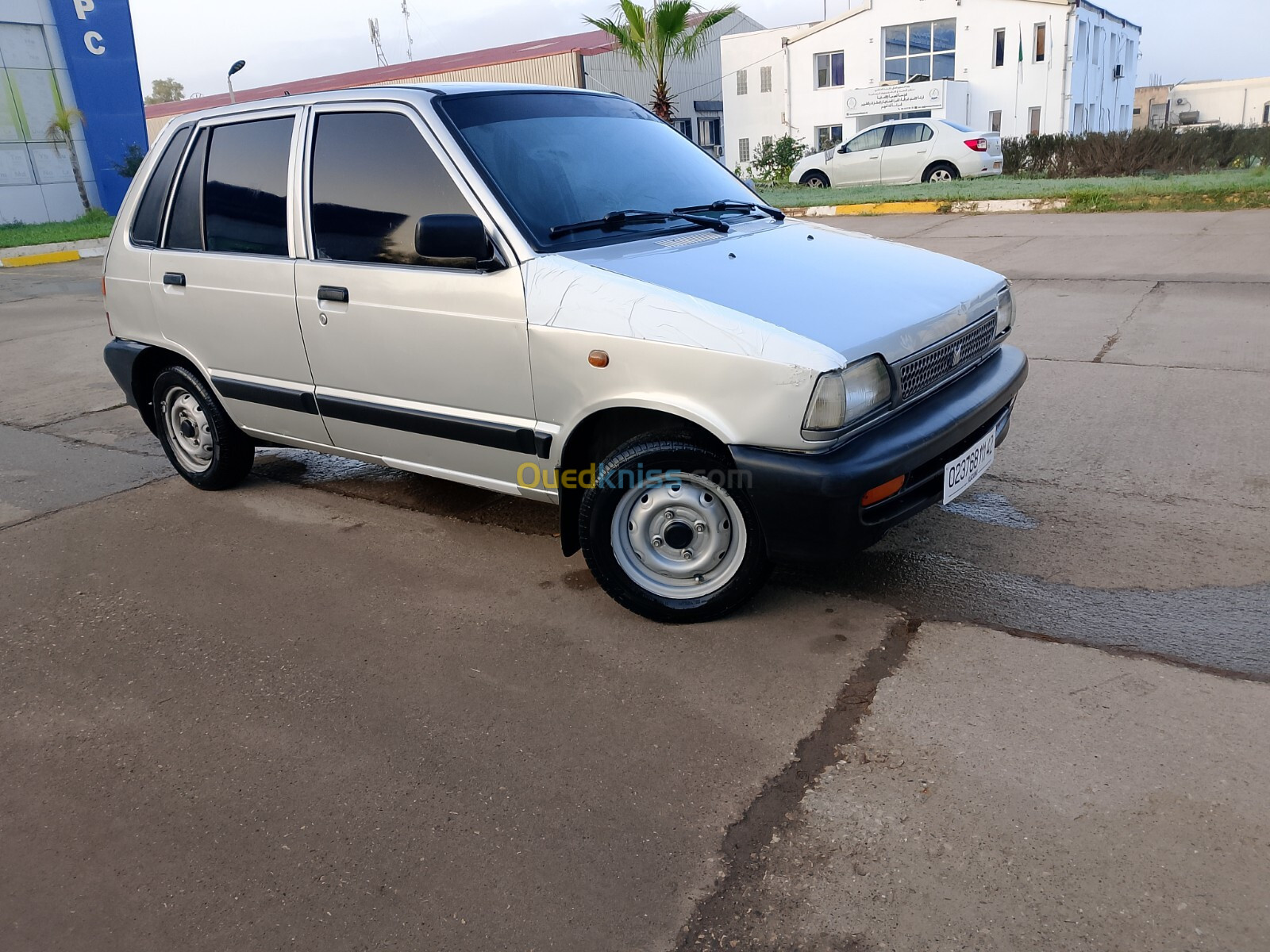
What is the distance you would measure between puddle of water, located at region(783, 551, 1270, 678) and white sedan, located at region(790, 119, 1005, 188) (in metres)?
18.8

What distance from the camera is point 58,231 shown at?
71.8 feet

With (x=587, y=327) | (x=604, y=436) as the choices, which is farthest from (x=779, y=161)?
(x=587, y=327)

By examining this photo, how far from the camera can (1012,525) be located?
4.16 meters

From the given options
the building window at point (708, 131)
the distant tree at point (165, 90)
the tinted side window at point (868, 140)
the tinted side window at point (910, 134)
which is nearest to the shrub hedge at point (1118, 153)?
the tinted side window at point (910, 134)

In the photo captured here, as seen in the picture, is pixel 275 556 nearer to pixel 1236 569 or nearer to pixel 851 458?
pixel 851 458

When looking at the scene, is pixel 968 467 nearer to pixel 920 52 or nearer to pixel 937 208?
pixel 937 208

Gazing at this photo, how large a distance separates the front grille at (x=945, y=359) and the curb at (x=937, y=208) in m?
11.4

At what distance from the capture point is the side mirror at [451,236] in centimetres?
336

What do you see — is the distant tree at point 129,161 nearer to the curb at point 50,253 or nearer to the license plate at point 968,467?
the curb at point 50,253

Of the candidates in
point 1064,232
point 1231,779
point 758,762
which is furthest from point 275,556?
point 1064,232

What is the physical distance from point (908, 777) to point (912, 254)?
222cm

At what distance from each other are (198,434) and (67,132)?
962 inches

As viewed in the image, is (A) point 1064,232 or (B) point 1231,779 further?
(A) point 1064,232

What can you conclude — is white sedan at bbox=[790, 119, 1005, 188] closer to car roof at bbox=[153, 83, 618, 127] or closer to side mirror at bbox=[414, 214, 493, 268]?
car roof at bbox=[153, 83, 618, 127]
